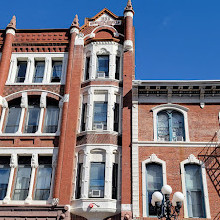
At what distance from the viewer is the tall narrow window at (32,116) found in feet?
65.5

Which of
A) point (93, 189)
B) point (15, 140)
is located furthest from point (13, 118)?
point (93, 189)

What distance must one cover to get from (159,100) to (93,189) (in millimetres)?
6512

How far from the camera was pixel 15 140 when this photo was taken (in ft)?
63.0

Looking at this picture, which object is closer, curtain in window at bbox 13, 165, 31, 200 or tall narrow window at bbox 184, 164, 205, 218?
tall narrow window at bbox 184, 164, 205, 218

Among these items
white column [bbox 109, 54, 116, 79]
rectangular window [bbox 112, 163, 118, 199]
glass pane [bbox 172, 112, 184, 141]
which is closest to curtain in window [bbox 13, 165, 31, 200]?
rectangular window [bbox 112, 163, 118, 199]

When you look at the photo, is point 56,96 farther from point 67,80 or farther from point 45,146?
point 45,146

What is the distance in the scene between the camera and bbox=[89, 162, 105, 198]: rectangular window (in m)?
17.3

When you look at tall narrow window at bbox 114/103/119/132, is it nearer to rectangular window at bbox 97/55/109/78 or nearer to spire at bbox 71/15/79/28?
rectangular window at bbox 97/55/109/78

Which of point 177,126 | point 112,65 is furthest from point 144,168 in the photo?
point 112,65

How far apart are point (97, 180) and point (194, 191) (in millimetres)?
5045

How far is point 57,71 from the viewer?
864 inches

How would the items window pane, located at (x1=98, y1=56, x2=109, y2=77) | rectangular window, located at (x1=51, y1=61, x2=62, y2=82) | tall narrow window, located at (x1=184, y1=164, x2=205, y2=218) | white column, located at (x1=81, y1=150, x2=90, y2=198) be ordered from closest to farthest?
1. tall narrow window, located at (x1=184, y1=164, x2=205, y2=218)
2. white column, located at (x1=81, y1=150, x2=90, y2=198)
3. window pane, located at (x1=98, y1=56, x2=109, y2=77)
4. rectangular window, located at (x1=51, y1=61, x2=62, y2=82)

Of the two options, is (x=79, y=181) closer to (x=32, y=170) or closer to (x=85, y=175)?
(x=85, y=175)

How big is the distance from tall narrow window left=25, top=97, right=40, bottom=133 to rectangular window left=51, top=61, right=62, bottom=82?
1.77 metres
